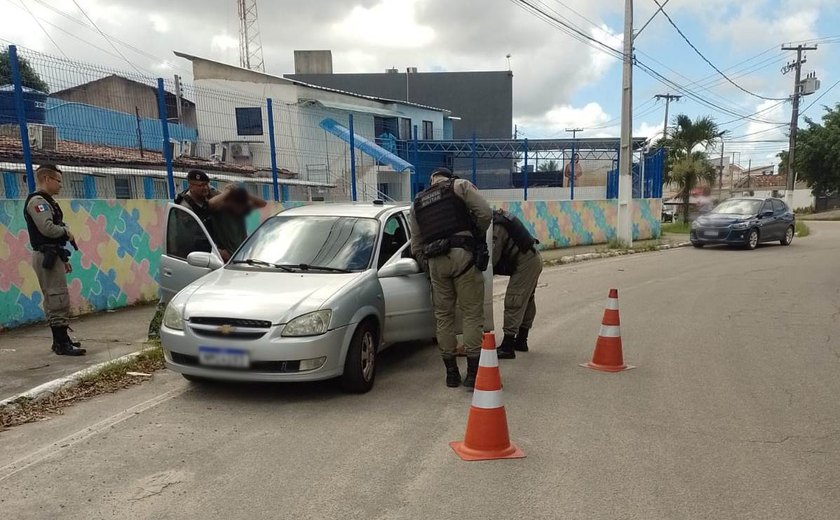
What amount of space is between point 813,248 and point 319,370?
1837 cm

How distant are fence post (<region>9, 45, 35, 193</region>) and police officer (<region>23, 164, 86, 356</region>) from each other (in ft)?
5.72

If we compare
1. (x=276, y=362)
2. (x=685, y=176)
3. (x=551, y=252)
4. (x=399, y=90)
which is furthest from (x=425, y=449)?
(x=399, y=90)

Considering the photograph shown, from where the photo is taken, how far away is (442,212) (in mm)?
5027

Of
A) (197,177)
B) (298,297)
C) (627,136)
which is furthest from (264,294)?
(627,136)

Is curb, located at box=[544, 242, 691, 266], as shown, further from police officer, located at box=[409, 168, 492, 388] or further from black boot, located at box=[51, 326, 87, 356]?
black boot, located at box=[51, 326, 87, 356]

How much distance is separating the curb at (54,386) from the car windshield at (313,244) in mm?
1573

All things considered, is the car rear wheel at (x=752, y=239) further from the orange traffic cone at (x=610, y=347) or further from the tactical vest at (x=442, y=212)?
the tactical vest at (x=442, y=212)

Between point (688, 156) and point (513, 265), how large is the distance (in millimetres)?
29475

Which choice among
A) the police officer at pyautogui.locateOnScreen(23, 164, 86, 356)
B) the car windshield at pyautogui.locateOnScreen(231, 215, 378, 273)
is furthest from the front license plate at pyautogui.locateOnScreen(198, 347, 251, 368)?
the police officer at pyautogui.locateOnScreen(23, 164, 86, 356)

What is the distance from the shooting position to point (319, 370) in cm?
456

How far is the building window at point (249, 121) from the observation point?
34.7 ft

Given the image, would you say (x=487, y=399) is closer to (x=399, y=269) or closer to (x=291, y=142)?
(x=399, y=269)

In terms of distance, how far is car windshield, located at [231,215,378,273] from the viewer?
536cm

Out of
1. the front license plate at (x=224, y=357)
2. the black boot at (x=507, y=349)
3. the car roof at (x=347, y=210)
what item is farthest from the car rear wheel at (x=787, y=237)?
the front license plate at (x=224, y=357)
